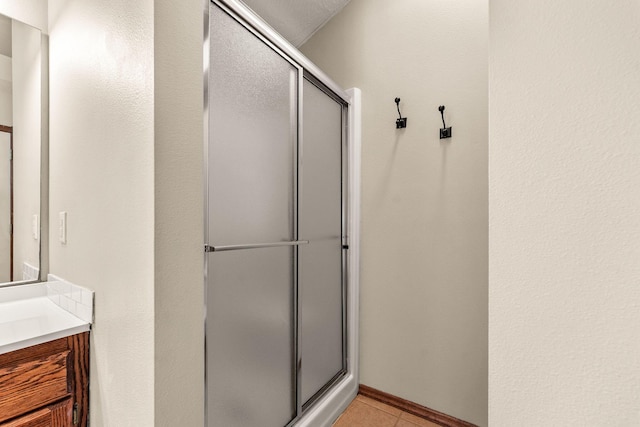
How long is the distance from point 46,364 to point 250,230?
73 cm

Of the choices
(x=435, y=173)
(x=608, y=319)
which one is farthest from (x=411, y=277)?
(x=608, y=319)

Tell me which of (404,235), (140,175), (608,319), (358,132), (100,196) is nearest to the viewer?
(608,319)

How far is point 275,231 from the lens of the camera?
4.42ft

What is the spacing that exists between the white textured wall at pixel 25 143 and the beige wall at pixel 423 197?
1.60 metres

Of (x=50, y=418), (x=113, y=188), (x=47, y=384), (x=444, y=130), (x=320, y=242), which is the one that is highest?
(x=444, y=130)

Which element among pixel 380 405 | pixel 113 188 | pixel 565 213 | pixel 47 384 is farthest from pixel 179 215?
pixel 380 405

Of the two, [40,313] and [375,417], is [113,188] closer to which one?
[40,313]

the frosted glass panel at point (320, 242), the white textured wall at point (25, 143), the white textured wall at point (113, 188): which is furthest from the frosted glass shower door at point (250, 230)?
the white textured wall at point (25, 143)

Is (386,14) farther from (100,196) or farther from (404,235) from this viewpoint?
(100,196)

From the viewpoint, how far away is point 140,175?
0.80 meters

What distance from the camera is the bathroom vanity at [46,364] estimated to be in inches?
32.3

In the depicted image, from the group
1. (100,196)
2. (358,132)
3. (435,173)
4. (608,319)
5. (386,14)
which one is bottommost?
(608,319)

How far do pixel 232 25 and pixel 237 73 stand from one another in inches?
6.7

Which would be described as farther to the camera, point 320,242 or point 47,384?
point 320,242
